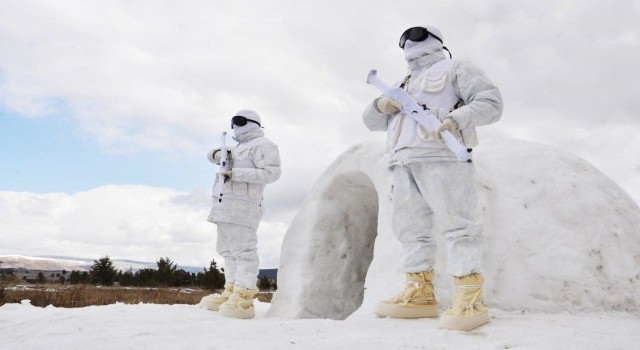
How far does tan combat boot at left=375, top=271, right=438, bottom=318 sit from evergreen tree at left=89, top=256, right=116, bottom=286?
17.2 metres

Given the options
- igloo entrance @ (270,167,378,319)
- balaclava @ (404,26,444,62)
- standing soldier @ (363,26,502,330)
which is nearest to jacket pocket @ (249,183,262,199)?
igloo entrance @ (270,167,378,319)

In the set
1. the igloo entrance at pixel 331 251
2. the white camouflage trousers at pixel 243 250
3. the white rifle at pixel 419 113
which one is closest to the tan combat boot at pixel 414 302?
the white rifle at pixel 419 113

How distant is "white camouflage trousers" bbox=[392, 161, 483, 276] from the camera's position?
3.39m

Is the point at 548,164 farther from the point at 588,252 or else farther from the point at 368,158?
the point at 368,158

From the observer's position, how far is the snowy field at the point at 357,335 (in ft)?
9.29

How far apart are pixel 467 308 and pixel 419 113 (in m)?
1.35

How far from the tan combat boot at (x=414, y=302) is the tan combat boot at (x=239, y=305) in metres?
2.22

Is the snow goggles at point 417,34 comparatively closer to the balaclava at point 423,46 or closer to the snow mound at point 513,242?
the balaclava at point 423,46

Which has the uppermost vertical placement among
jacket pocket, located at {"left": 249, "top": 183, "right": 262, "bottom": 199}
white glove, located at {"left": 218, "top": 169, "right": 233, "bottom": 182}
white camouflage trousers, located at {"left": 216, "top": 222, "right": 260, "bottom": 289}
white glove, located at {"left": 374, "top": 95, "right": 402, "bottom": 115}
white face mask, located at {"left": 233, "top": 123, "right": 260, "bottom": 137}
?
white face mask, located at {"left": 233, "top": 123, "right": 260, "bottom": 137}

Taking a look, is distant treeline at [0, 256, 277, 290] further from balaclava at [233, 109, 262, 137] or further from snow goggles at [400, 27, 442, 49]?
snow goggles at [400, 27, 442, 49]

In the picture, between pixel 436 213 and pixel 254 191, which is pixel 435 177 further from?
pixel 254 191

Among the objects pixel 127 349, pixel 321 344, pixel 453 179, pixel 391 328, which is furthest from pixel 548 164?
pixel 127 349

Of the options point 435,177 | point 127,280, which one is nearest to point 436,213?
point 435,177

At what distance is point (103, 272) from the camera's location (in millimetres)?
18625
